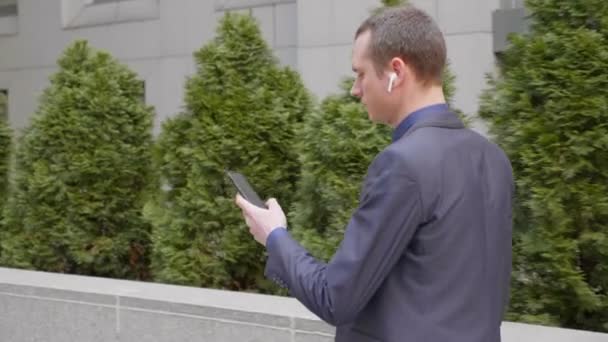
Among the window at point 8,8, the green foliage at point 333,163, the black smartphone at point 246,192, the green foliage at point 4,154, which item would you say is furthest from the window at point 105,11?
the black smartphone at point 246,192

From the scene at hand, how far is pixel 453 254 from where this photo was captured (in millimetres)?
2098

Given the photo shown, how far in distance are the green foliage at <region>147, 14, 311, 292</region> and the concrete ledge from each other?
0.68 metres

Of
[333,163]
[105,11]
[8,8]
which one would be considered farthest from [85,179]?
[8,8]

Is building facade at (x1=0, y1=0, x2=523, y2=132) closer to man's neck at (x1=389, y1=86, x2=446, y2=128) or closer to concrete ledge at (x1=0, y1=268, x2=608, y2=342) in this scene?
concrete ledge at (x1=0, y1=268, x2=608, y2=342)

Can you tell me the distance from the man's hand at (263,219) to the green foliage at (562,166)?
7.96 ft

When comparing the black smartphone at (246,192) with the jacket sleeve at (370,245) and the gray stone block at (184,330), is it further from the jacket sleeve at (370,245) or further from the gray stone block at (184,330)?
the gray stone block at (184,330)

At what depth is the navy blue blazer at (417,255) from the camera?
204cm

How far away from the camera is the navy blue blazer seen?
2.04m

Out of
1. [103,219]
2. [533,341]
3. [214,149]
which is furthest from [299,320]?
[103,219]

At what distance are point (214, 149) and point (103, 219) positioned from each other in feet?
4.85

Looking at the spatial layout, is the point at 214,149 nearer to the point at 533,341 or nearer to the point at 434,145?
the point at 533,341

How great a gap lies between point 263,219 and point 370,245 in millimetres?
388

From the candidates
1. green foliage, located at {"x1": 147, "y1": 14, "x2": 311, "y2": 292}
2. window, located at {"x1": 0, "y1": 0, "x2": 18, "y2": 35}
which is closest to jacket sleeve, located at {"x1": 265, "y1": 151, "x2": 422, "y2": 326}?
green foliage, located at {"x1": 147, "y1": 14, "x2": 311, "y2": 292}

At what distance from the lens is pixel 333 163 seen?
5430 millimetres
